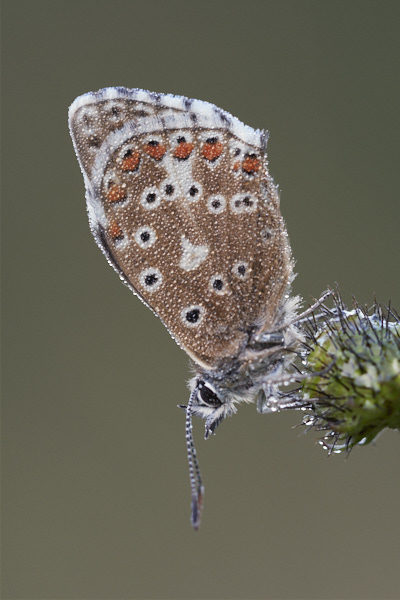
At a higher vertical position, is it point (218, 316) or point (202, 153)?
point (202, 153)

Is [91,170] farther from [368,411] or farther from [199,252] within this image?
[368,411]

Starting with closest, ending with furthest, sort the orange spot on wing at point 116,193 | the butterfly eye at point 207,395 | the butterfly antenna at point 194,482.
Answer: the butterfly antenna at point 194,482, the butterfly eye at point 207,395, the orange spot on wing at point 116,193

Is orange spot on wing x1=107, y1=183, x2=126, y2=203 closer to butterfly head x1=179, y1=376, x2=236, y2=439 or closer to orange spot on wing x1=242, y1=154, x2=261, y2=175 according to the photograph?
orange spot on wing x1=242, y1=154, x2=261, y2=175

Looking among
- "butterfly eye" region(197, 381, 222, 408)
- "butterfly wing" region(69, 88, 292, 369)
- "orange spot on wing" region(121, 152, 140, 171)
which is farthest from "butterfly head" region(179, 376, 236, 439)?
"orange spot on wing" region(121, 152, 140, 171)

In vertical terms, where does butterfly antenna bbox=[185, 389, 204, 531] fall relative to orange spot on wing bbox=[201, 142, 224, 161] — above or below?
below

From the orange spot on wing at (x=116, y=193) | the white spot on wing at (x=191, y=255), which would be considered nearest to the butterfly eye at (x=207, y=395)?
the white spot on wing at (x=191, y=255)

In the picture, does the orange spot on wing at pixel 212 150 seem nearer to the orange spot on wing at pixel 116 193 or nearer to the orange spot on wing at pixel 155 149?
the orange spot on wing at pixel 155 149

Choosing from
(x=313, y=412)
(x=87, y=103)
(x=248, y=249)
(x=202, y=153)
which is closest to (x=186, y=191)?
(x=202, y=153)
